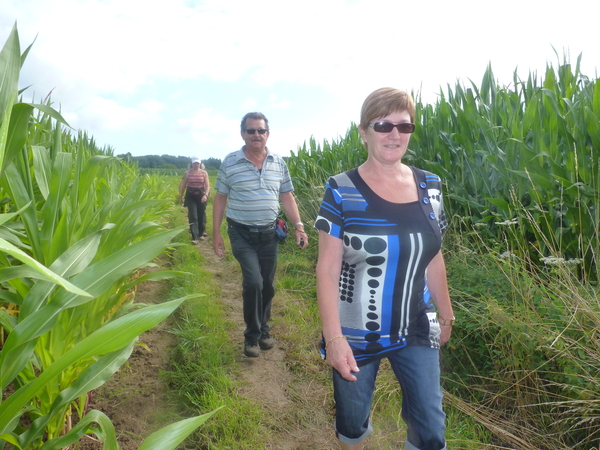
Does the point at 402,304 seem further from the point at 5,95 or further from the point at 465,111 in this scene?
the point at 465,111

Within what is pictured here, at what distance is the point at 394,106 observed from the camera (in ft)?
5.82

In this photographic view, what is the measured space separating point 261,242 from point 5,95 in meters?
2.51

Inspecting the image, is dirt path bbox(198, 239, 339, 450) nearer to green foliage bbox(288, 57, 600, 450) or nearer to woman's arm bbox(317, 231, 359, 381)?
green foliage bbox(288, 57, 600, 450)

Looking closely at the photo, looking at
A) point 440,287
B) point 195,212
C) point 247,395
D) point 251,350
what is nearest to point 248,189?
point 251,350

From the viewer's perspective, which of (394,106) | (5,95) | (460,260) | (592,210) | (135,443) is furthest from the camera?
(460,260)

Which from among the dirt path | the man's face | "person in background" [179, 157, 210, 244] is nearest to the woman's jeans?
"person in background" [179, 157, 210, 244]

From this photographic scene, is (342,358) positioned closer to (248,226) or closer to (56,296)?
(56,296)

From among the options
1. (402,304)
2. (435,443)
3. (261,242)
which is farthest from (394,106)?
(261,242)

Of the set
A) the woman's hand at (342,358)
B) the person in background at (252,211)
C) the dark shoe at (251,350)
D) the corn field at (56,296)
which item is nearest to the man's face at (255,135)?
the person in background at (252,211)

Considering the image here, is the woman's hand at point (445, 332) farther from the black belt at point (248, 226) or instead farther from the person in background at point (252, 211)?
the black belt at point (248, 226)

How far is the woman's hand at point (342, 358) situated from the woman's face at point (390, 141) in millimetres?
738

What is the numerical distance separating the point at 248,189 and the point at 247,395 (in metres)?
1.60

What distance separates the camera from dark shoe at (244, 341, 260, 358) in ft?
12.0

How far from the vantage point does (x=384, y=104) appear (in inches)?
69.8
